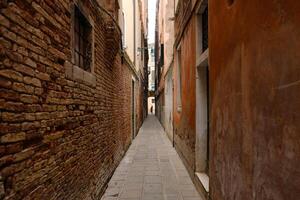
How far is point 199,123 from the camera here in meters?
5.42

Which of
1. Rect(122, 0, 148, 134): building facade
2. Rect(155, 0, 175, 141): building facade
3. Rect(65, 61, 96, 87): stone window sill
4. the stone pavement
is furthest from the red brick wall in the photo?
Rect(155, 0, 175, 141): building facade

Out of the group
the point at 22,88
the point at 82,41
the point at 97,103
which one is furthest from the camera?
the point at 97,103

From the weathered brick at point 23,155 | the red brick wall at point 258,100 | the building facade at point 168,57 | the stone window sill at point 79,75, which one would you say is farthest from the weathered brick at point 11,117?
the building facade at point 168,57

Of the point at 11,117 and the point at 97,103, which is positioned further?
the point at 97,103

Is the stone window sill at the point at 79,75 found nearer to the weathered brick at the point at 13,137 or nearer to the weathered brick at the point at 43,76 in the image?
the weathered brick at the point at 43,76

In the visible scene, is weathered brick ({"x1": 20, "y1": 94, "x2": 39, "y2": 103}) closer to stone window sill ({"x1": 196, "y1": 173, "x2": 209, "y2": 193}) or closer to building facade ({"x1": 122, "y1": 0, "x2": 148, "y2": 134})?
stone window sill ({"x1": 196, "y1": 173, "x2": 209, "y2": 193})

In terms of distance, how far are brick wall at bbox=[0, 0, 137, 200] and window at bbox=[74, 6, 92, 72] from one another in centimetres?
15

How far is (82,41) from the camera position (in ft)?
13.7

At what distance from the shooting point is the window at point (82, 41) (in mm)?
3814

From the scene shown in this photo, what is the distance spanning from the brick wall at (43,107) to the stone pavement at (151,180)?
0.97 metres

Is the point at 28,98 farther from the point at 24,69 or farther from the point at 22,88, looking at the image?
the point at 24,69

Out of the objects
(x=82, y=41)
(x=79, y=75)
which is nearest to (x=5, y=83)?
(x=79, y=75)

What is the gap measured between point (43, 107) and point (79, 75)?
47.1 inches

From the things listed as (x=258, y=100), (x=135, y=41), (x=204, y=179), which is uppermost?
(x=135, y=41)
